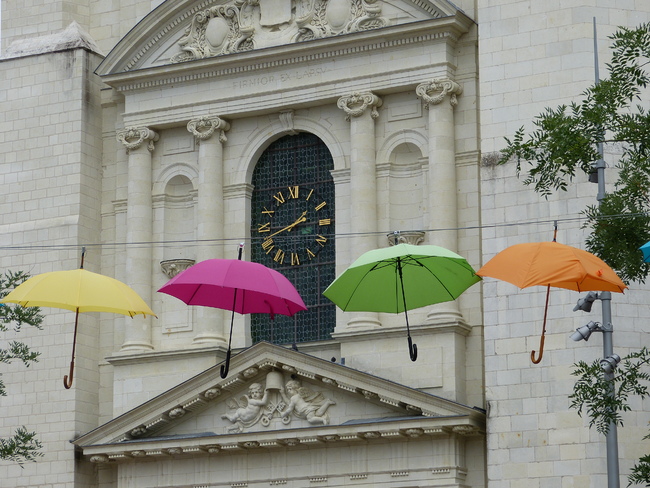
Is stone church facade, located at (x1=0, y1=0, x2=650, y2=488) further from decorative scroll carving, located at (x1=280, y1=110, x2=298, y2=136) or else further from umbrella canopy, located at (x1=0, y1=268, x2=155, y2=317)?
umbrella canopy, located at (x1=0, y1=268, x2=155, y2=317)

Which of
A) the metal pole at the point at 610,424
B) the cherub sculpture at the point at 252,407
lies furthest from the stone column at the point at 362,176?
the metal pole at the point at 610,424

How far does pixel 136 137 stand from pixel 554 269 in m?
16.5

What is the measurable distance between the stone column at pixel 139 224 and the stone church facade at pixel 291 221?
57 millimetres

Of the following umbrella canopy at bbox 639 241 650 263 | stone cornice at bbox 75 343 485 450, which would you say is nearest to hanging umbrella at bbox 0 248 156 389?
umbrella canopy at bbox 639 241 650 263

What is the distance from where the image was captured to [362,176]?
3575 centimetres

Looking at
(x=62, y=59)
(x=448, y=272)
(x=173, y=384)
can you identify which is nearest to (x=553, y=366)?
(x=448, y=272)

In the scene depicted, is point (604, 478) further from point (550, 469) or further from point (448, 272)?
point (448, 272)

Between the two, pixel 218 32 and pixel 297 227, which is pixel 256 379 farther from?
pixel 218 32

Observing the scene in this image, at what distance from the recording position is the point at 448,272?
1064 inches

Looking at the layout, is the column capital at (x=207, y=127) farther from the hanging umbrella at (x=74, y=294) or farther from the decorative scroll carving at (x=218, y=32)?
the hanging umbrella at (x=74, y=294)

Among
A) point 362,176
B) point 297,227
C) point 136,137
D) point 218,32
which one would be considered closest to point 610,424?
point 362,176

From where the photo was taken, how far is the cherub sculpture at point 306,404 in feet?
113

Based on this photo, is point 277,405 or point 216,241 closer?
point 277,405

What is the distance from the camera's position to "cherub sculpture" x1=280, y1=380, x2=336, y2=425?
34375mm
